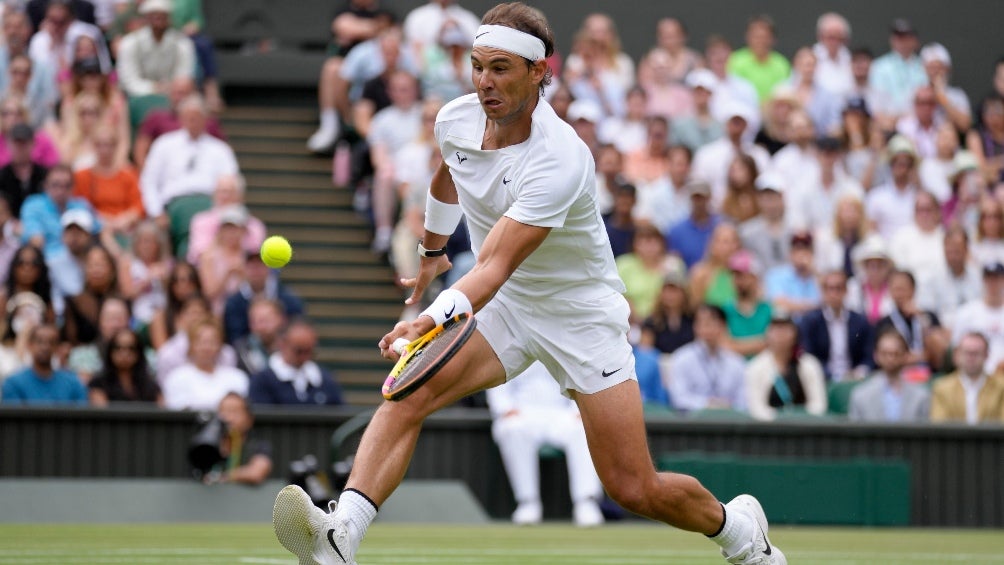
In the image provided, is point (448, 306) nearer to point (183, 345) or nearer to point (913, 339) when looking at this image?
point (183, 345)

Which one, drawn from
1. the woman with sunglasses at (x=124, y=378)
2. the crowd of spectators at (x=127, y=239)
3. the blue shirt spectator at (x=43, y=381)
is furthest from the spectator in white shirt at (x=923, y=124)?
the blue shirt spectator at (x=43, y=381)

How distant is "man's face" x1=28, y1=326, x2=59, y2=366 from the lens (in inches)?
488

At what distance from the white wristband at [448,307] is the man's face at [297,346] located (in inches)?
291

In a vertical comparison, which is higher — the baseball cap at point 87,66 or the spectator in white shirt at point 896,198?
the baseball cap at point 87,66

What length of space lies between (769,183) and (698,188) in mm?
676

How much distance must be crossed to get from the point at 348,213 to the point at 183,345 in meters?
4.14

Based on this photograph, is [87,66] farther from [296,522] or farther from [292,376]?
[296,522]

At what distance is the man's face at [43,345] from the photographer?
40.7ft

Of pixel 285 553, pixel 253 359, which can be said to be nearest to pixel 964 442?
pixel 253 359

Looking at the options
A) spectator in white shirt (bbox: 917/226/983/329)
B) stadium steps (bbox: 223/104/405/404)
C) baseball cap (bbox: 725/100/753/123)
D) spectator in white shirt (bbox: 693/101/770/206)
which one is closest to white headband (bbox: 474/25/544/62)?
stadium steps (bbox: 223/104/405/404)

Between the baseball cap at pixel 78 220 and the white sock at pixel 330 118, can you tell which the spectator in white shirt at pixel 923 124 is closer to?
the white sock at pixel 330 118

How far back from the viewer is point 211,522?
12.1m

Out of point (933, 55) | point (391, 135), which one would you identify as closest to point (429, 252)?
point (391, 135)

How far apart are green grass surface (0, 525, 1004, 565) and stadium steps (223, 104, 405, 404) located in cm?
338
